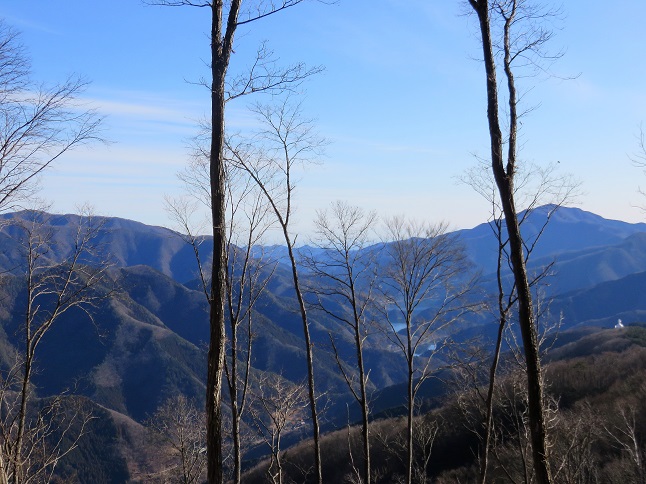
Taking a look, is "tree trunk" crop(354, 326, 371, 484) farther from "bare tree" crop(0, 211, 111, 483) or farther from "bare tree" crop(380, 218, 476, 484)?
"bare tree" crop(0, 211, 111, 483)

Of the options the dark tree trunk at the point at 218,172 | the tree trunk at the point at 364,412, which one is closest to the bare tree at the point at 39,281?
the dark tree trunk at the point at 218,172

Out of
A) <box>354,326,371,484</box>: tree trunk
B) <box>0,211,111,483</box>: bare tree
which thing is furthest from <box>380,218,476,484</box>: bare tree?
<box>0,211,111,483</box>: bare tree

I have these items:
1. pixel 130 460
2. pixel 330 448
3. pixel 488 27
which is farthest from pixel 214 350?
pixel 130 460

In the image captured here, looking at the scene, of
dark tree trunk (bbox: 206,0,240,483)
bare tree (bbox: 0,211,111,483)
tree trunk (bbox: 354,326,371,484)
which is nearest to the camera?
dark tree trunk (bbox: 206,0,240,483)

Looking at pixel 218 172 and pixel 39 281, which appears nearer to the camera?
pixel 218 172

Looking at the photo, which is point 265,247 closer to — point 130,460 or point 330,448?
point 330,448

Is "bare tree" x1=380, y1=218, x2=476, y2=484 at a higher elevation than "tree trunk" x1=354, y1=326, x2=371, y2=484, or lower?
higher

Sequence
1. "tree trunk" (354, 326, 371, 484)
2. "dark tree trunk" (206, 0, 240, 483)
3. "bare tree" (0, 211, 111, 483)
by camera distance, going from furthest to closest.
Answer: "tree trunk" (354, 326, 371, 484), "bare tree" (0, 211, 111, 483), "dark tree trunk" (206, 0, 240, 483)

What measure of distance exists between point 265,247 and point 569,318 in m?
143

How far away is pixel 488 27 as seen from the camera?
7.03 metres

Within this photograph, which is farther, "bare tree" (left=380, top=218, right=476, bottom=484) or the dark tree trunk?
"bare tree" (left=380, top=218, right=476, bottom=484)

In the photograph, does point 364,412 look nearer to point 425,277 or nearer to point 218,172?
point 425,277

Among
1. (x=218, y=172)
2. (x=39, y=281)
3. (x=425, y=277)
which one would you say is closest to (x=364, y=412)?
(x=425, y=277)

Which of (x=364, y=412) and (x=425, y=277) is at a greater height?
(x=425, y=277)
